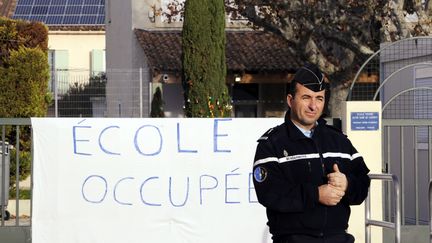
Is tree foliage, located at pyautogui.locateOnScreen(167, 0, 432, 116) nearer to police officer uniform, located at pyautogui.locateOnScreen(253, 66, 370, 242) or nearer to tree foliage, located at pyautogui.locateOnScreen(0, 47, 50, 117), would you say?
tree foliage, located at pyautogui.locateOnScreen(0, 47, 50, 117)

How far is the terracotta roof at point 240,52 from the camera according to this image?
30.6 m

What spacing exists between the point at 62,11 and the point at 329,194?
118 feet

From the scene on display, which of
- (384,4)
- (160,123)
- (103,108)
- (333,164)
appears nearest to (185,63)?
(103,108)

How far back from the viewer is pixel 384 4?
19188 millimetres

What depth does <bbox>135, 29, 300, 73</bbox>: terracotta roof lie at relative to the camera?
30.6 meters

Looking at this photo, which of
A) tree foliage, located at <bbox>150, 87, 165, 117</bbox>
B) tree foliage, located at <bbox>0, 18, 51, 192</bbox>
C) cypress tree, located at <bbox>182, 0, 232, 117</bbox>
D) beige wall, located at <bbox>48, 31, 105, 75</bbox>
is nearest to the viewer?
cypress tree, located at <bbox>182, 0, 232, 117</bbox>

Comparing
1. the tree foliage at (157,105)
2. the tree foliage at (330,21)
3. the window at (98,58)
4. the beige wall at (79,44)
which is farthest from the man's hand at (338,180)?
the beige wall at (79,44)

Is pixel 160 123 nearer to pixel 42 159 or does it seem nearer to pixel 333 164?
pixel 42 159

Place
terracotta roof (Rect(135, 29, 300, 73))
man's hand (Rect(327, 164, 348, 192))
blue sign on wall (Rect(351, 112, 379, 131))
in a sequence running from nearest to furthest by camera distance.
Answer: man's hand (Rect(327, 164, 348, 192)) < blue sign on wall (Rect(351, 112, 379, 131)) < terracotta roof (Rect(135, 29, 300, 73))

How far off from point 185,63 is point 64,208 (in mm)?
8671

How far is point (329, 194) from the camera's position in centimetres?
566

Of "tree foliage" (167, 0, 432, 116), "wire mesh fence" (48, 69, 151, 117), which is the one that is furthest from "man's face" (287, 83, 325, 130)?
"tree foliage" (167, 0, 432, 116)

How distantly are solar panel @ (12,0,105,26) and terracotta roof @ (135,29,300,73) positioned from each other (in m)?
8.66

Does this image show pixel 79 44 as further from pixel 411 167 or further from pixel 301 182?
pixel 301 182
